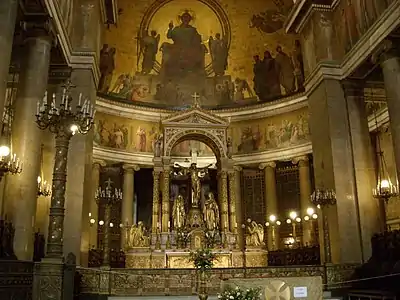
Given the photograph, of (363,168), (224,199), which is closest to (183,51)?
(224,199)

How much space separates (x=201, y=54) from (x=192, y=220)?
Result: 12907 millimetres

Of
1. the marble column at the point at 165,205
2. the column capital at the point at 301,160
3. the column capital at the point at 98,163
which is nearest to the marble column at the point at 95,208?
the column capital at the point at 98,163

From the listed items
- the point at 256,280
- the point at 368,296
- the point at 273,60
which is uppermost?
the point at 273,60

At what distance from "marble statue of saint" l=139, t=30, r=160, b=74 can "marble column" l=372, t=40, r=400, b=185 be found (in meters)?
16.7

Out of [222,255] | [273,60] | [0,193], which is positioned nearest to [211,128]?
[222,255]

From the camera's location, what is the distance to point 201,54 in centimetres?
2862

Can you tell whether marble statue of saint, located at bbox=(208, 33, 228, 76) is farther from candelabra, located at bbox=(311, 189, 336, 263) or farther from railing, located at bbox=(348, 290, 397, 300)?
railing, located at bbox=(348, 290, 397, 300)

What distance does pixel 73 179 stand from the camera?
14.6 metres

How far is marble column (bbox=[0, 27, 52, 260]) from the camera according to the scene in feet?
36.8

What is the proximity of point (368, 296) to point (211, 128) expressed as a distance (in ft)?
40.3

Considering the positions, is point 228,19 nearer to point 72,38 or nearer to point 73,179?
point 72,38

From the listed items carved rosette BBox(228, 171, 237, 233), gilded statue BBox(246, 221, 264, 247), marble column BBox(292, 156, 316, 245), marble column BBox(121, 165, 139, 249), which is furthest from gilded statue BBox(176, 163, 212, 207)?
marble column BBox(292, 156, 316, 245)

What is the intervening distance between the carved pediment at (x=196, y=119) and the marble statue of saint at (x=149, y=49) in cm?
737

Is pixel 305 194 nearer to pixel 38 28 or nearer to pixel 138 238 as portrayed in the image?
pixel 138 238
